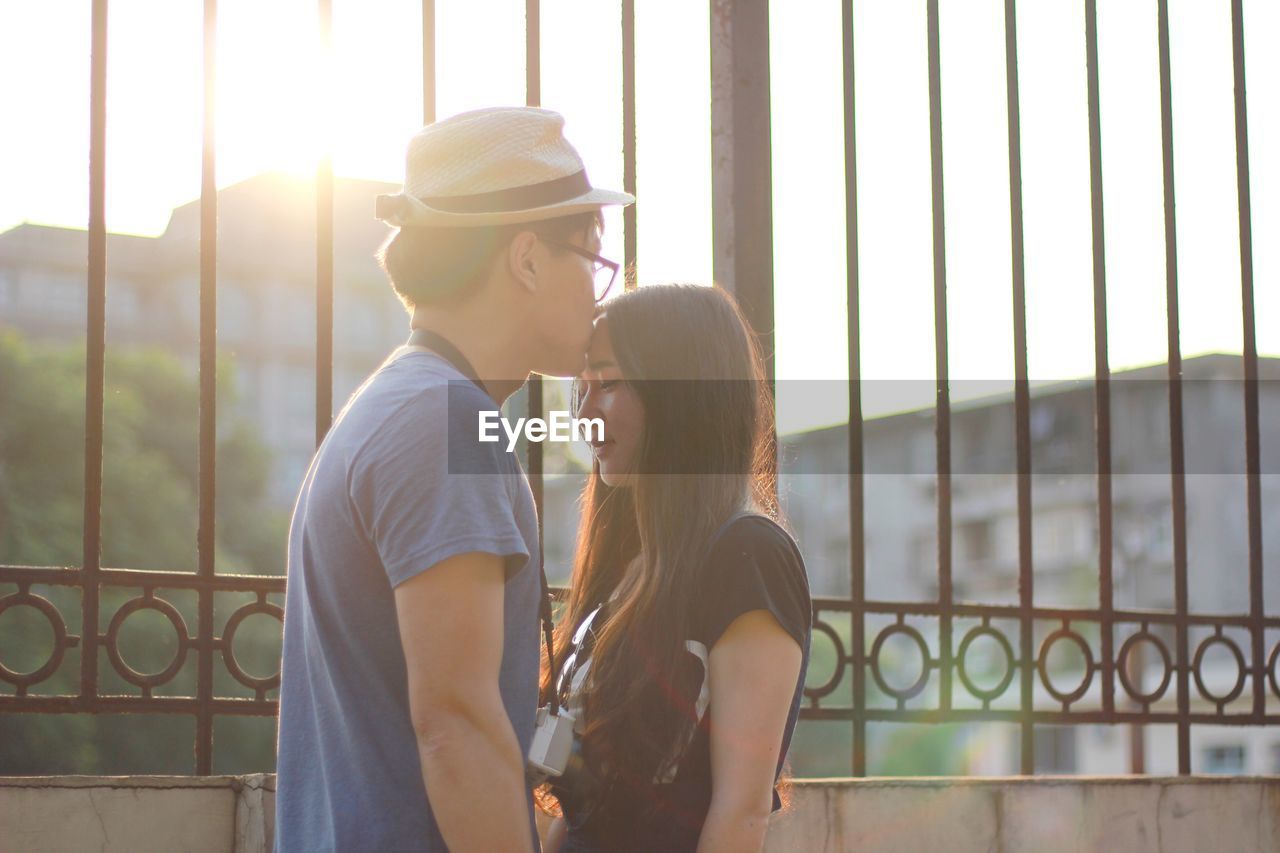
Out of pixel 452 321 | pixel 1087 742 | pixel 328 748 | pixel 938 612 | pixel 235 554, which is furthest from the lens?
pixel 1087 742

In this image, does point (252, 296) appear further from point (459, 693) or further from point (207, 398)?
point (459, 693)

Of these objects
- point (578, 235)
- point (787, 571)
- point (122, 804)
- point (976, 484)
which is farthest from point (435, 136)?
point (976, 484)

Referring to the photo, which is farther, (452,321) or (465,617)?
(452,321)

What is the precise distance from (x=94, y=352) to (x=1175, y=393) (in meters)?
2.96

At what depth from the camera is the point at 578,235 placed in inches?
87.0

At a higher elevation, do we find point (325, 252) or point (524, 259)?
point (325, 252)

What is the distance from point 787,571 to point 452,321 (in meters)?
0.64

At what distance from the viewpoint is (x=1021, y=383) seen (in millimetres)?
4156

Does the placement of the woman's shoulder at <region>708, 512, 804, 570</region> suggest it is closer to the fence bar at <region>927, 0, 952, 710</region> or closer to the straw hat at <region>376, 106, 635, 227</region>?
the straw hat at <region>376, 106, 635, 227</region>

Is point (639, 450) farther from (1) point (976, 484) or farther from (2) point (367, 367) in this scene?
(1) point (976, 484)

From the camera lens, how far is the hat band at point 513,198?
2.11 meters

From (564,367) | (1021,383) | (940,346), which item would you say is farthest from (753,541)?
(1021,383)

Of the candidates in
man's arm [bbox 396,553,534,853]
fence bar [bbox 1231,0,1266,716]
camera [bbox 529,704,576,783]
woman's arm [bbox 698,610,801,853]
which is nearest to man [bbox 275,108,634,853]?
man's arm [bbox 396,553,534,853]

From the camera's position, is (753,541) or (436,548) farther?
(753,541)
